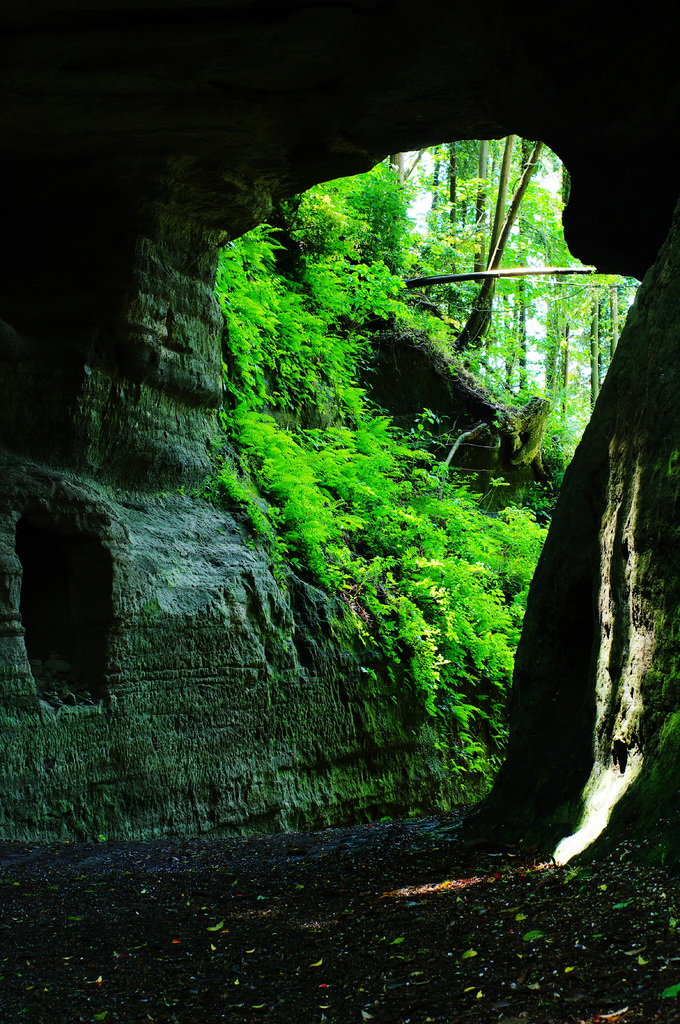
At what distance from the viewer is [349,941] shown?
11.8ft

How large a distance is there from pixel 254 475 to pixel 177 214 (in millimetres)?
3385

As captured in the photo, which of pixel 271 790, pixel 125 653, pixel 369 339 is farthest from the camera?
pixel 369 339

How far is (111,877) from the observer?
529 cm

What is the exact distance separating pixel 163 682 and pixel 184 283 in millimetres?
3908

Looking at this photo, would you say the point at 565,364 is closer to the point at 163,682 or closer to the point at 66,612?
the point at 163,682

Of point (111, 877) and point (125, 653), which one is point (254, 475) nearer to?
point (125, 653)

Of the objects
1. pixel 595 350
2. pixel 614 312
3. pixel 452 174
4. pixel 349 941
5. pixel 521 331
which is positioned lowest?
pixel 349 941

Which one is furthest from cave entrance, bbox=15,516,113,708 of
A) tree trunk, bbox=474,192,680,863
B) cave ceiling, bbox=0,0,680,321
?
tree trunk, bbox=474,192,680,863

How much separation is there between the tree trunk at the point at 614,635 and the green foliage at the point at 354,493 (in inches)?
174

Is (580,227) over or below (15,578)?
over

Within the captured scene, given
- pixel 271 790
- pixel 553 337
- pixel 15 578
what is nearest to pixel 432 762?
pixel 271 790

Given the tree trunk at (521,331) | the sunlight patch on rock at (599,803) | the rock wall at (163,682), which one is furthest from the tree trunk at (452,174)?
the sunlight patch on rock at (599,803)

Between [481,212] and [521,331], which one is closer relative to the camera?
[481,212]

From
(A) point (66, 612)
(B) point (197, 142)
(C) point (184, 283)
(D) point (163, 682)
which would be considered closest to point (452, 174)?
(C) point (184, 283)
